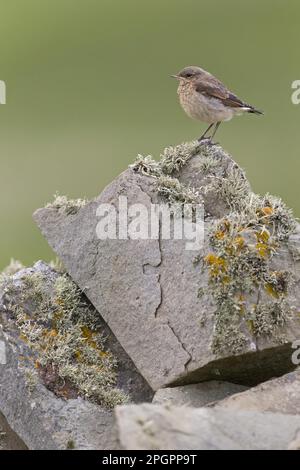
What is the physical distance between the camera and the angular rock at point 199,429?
5605 mm

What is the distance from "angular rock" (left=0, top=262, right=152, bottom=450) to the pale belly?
3636 mm

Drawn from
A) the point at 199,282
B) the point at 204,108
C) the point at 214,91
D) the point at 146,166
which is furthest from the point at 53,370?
the point at 214,91

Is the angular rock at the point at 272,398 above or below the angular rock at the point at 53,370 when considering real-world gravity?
below

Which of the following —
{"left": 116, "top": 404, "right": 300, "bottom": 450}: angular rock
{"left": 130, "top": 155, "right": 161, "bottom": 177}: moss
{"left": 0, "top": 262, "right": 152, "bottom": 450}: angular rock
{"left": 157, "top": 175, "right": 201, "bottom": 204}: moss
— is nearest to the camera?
{"left": 116, "top": 404, "right": 300, "bottom": 450}: angular rock

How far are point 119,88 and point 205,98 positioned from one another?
24.7 meters

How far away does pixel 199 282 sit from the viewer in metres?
7.19

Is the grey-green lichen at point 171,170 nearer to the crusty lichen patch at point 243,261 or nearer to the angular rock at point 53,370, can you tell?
the crusty lichen patch at point 243,261

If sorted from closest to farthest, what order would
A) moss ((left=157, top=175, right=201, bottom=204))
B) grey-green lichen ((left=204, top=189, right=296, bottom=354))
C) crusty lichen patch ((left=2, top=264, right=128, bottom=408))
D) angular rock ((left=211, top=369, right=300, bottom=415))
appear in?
1. angular rock ((left=211, top=369, right=300, bottom=415))
2. grey-green lichen ((left=204, top=189, right=296, bottom=354))
3. crusty lichen patch ((left=2, top=264, right=128, bottom=408))
4. moss ((left=157, top=175, right=201, bottom=204))

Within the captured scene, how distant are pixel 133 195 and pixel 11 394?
196 centimetres

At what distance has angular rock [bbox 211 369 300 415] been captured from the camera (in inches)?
261

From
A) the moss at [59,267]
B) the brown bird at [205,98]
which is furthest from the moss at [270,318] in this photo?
the brown bird at [205,98]

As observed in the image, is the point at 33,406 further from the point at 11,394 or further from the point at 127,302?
the point at 127,302

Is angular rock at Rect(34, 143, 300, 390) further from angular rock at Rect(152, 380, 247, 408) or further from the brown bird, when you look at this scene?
the brown bird

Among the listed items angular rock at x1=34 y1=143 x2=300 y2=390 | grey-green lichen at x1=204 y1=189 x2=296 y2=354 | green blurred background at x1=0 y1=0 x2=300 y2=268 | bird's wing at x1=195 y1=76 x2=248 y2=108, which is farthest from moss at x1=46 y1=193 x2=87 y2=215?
green blurred background at x1=0 y1=0 x2=300 y2=268
